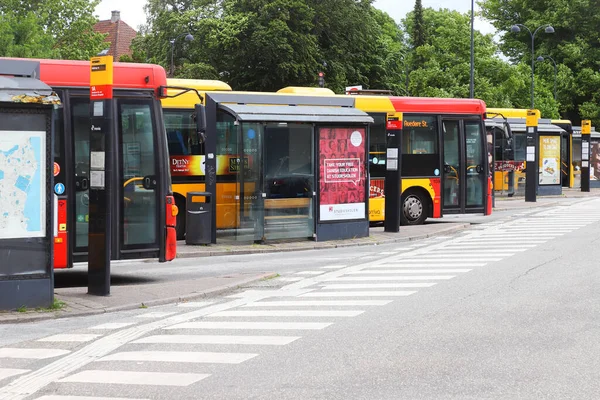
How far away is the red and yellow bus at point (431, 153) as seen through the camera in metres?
24.0

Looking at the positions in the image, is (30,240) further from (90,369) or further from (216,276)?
(216,276)

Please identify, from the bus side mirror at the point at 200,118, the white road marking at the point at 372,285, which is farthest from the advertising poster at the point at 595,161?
the white road marking at the point at 372,285

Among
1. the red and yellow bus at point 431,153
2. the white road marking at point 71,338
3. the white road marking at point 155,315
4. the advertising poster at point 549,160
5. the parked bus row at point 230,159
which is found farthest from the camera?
the advertising poster at point 549,160

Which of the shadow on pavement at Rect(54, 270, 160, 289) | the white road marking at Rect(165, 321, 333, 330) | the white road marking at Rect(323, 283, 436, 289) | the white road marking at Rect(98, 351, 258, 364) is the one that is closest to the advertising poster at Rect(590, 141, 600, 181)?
the white road marking at Rect(323, 283, 436, 289)

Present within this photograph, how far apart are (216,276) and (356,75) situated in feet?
154

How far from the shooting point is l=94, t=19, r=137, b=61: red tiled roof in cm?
8850

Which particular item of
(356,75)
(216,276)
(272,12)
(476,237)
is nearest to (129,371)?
(216,276)

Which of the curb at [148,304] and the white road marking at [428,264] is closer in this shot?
the curb at [148,304]

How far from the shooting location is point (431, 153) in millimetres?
25438

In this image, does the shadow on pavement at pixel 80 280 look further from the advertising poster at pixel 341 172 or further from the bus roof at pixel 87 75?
the advertising poster at pixel 341 172

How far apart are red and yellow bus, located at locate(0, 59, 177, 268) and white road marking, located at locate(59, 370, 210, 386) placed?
6332 millimetres

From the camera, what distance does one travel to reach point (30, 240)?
36.9ft

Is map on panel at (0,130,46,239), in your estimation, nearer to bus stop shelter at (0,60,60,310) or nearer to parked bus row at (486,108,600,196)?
bus stop shelter at (0,60,60,310)

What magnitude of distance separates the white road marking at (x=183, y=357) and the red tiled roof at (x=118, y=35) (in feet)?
264
